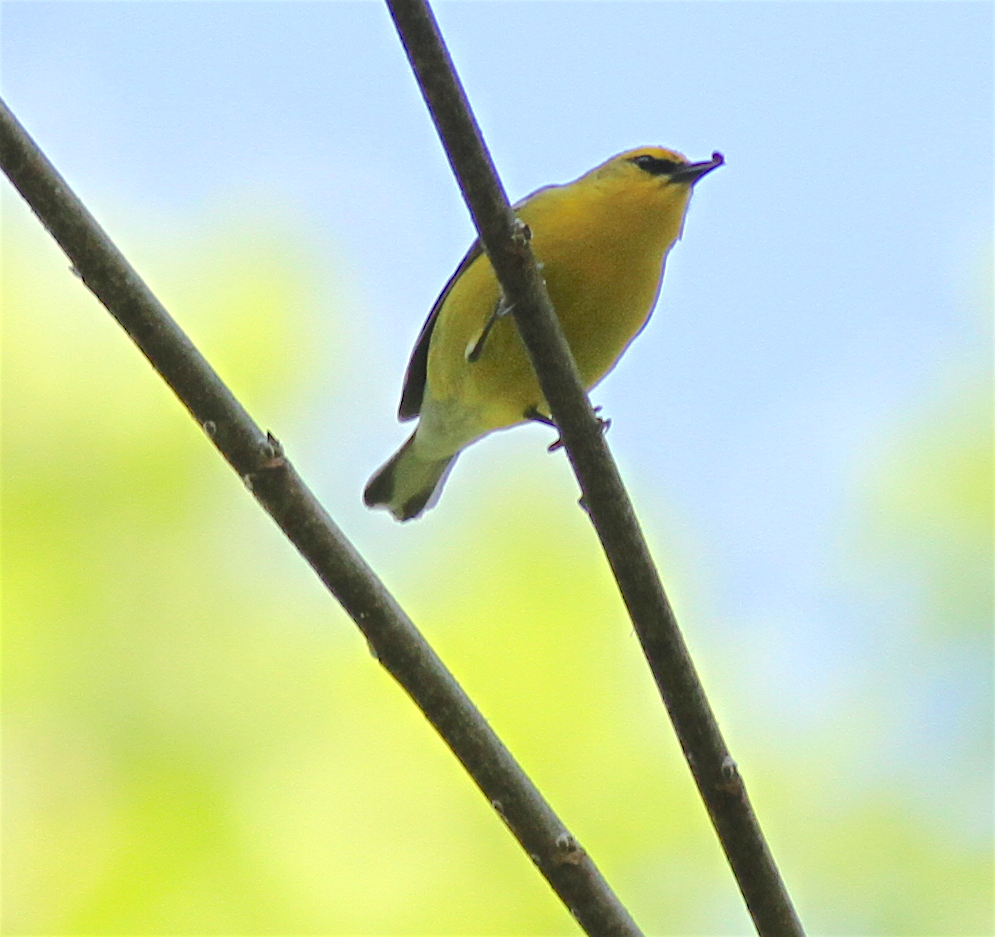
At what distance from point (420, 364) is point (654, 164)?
1.26 m

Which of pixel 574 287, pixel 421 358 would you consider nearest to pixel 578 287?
pixel 574 287

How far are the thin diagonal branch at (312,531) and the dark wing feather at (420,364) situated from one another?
92.3 inches

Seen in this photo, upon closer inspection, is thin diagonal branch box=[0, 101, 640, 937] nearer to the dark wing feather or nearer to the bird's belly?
the bird's belly

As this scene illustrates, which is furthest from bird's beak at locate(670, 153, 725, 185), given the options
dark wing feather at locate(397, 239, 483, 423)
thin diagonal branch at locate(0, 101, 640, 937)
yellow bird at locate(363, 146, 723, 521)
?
thin diagonal branch at locate(0, 101, 640, 937)

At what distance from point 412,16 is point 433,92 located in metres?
0.14

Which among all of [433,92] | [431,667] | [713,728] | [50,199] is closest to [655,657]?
[713,728]

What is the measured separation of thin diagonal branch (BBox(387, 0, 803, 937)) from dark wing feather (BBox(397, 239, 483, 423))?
207 centimetres

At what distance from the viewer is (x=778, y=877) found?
2637 millimetres

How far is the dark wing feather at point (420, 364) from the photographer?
489cm

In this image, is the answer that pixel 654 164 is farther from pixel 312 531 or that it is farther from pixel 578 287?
pixel 312 531

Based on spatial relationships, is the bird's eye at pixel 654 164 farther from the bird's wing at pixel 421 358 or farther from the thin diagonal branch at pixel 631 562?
the thin diagonal branch at pixel 631 562

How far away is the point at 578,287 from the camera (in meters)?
4.13

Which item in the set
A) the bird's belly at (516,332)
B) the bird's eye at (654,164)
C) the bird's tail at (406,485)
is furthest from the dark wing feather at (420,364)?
the bird's eye at (654,164)

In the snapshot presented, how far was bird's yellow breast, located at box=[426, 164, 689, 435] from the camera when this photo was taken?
4152 mm
